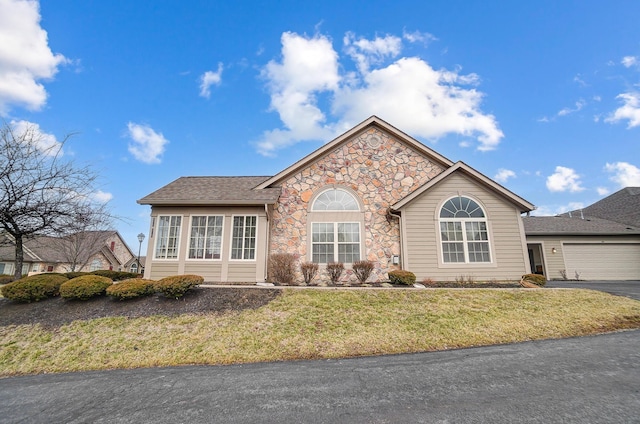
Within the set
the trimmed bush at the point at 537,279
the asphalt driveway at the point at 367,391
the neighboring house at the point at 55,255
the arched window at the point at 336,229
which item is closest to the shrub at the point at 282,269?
the arched window at the point at 336,229

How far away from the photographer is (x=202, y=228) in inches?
452

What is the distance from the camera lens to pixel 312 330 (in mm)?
6492

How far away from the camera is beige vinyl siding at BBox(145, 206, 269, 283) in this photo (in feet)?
36.2

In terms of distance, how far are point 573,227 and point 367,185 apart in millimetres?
12947

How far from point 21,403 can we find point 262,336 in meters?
3.72

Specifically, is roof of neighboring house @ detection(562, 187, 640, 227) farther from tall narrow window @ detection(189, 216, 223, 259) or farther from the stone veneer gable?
tall narrow window @ detection(189, 216, 223, 259)

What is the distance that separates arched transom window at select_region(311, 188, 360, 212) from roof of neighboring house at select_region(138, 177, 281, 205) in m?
1.85

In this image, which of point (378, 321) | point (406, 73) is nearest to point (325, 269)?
point (378, 321)

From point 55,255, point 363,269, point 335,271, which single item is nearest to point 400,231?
point 363,269

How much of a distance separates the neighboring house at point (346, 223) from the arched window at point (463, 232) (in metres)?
0.04

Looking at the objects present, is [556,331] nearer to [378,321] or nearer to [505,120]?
[378,321]

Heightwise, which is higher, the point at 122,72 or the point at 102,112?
the point at 122,72

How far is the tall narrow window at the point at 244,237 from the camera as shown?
11.2 meters

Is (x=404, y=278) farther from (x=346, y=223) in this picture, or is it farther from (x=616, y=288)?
(x=616, y=288)
